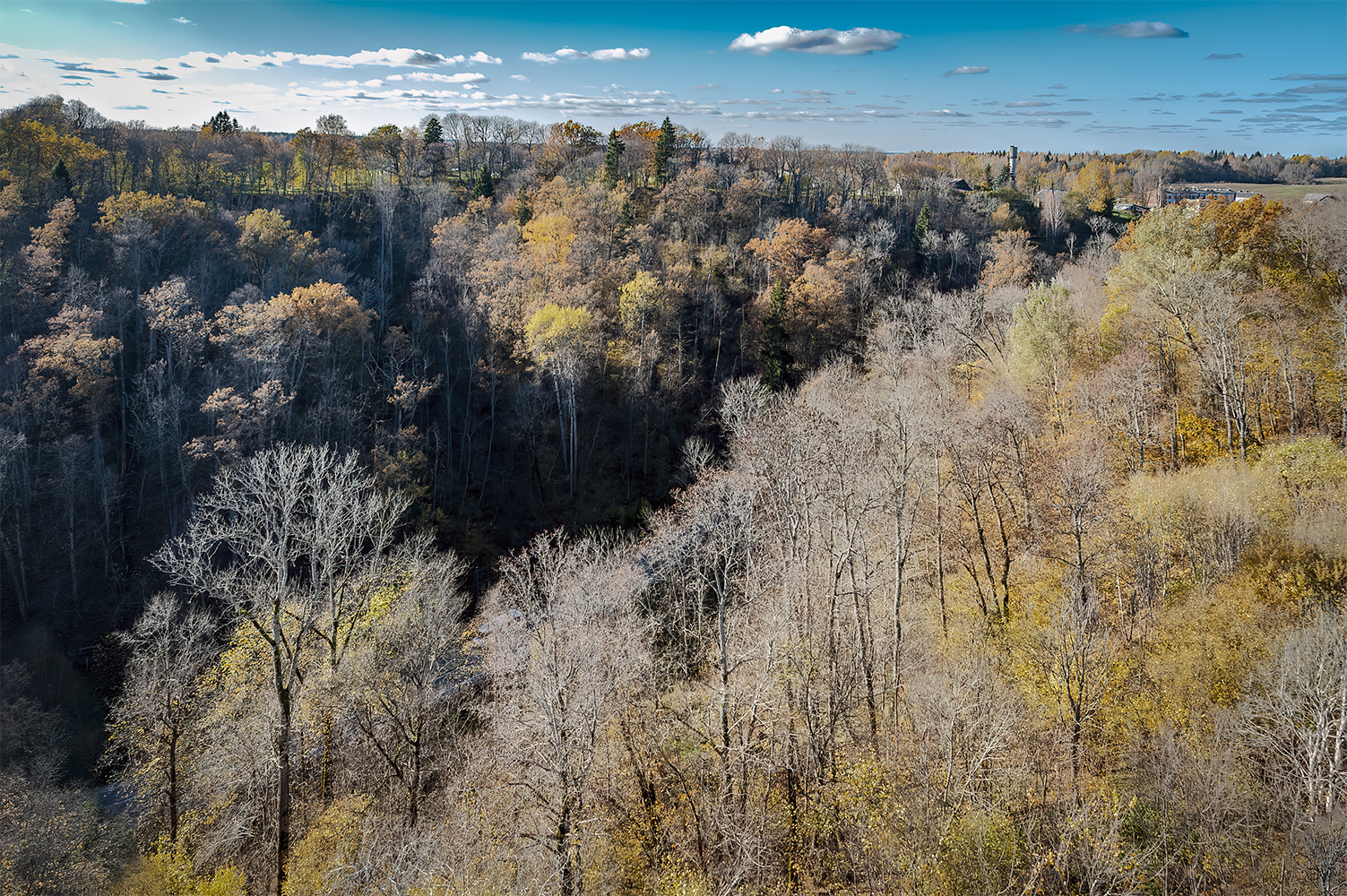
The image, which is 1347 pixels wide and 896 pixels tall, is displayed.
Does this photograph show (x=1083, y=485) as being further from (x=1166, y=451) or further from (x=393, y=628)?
(x=393, y=628)

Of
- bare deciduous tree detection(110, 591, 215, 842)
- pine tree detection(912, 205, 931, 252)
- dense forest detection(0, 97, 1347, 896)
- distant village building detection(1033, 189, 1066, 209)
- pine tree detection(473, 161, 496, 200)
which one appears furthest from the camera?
distant village building detection(1033, 189, 1066, 209)

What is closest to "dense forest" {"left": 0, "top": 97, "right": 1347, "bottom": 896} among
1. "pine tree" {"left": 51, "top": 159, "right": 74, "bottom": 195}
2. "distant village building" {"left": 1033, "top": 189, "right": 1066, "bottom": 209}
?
"pine tree" {"left": 51, "top": 159, "right": 74, "bottom": 195}

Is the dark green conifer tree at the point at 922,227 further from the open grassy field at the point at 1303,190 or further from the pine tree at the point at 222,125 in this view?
the pine tree at the point at 222,125

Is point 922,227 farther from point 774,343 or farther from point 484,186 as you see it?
point 484,186

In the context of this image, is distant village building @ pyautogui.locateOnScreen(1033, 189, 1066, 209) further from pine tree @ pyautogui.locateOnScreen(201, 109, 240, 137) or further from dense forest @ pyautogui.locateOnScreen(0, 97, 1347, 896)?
pine tree @ pyautogui.locateOnScreen(201, 109, 240, 137)

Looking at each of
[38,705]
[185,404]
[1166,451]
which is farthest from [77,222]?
[1166,451]
